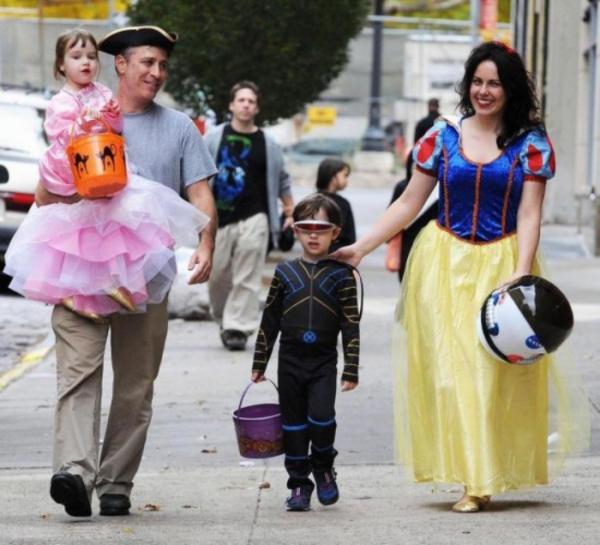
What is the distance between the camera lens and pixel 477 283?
7457 millimetres

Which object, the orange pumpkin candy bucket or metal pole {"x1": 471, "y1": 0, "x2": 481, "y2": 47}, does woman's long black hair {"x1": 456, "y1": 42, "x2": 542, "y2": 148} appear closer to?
the orange pumpkin candy bucket

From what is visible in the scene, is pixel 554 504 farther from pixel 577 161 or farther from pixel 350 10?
pixel 577 161

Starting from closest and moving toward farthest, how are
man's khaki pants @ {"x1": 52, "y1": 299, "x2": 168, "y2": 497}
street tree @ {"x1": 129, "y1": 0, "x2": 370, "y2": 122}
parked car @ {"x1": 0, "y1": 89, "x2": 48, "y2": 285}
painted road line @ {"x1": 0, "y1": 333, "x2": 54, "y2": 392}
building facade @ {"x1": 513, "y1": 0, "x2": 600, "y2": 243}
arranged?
man's khaki pants @ {"x1": 52, "y1": 299, "x2": 168, "y2": 497}
painted road line @ {"x1": 0, "y1": 333, "x2": 54, "y2": 392}
parked car @ {"x1": 0, "y1": 89, "x2": 48, "y2": 285}
street tree @ {"x1": 129, "y1": 0, "x2": 370, "y2": 122}
building facade @ {"x1": 513, "y1": 0, "x2": 600, "y2": 243}

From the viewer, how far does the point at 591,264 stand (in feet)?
68.6

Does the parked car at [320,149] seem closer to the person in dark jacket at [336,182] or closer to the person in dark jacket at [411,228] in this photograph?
the person in dark jacket at [336,182]

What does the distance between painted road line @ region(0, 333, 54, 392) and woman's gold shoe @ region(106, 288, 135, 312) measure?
15.2 feet

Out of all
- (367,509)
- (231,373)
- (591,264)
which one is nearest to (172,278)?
(367,509)

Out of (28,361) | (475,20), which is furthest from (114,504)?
(475,20)

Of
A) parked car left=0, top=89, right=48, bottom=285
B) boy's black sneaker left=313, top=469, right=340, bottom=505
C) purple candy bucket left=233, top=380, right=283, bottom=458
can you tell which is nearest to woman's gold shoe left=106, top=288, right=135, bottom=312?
purple candy bucket left=233, top=380, right=283, bottom=458

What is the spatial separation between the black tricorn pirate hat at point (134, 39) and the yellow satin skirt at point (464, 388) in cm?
135

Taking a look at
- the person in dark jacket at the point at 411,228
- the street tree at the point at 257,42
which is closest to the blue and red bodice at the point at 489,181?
the person in dark jacket at the point at 411,228

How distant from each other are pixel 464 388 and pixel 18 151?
1106cm

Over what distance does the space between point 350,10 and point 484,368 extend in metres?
15.3

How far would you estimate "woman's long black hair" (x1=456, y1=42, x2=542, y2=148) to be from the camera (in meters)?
7.42
